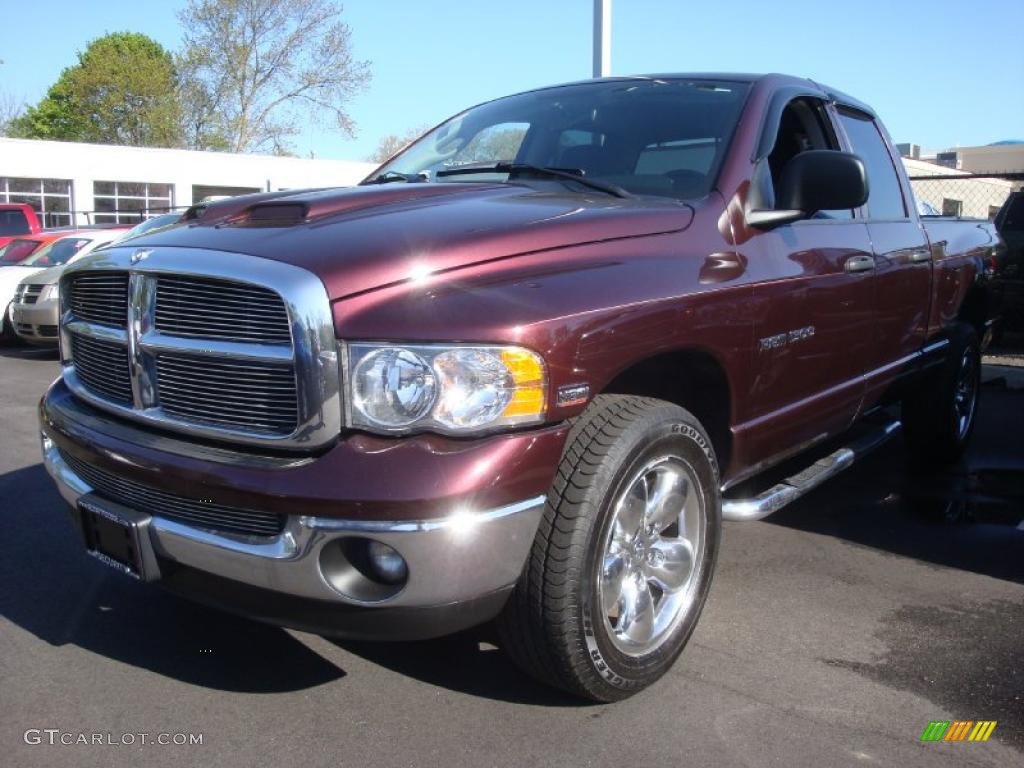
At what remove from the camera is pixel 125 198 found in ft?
107

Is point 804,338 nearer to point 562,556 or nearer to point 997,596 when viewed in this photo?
point 997,596

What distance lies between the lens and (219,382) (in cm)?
253

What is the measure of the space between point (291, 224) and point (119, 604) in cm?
175

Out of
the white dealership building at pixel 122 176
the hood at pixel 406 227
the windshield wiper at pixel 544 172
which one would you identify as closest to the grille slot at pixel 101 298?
the hood at pixel 406 227

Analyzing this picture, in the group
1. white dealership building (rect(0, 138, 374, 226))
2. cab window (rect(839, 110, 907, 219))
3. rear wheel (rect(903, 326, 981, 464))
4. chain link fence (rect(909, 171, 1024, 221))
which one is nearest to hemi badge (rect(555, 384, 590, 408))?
cab window (rect(839, 110, 907, 219))

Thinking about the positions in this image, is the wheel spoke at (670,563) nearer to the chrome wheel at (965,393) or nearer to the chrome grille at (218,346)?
the chrome grille at (218,346)

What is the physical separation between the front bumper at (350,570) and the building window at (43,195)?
30160 mm

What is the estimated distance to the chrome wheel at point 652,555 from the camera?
281 centimetres

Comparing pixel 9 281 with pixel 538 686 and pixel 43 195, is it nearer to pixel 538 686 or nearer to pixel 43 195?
pixel 538 686

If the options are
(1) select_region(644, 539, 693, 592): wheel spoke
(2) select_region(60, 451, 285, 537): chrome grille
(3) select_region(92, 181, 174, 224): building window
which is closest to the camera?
(2) select_region(60, 451, 285, 537): chrome grille

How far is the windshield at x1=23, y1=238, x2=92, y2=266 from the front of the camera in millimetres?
12492

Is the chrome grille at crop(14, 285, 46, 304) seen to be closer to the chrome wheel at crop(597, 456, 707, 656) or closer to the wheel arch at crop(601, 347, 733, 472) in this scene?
the wheel arch at crop(601, 347, 733, 472)

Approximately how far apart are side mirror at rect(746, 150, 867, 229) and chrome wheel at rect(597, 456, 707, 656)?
104 cm

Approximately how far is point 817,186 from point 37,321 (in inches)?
387
